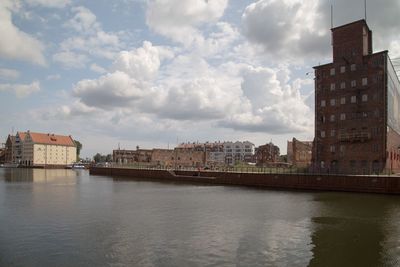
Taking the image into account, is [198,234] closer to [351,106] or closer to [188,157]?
[351,106]

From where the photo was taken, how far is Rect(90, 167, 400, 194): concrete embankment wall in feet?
179

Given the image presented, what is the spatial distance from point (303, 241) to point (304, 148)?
95.8 m

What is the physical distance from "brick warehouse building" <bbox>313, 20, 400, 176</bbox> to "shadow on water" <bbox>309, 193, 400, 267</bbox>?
2339cm

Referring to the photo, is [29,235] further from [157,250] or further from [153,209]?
[153,209]

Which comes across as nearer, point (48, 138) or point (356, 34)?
point (356, 34)

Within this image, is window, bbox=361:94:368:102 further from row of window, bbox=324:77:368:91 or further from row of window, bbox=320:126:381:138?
row of window, bbox=320:126:381:138

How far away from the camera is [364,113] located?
71000 mm

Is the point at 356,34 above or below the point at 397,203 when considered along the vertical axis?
above

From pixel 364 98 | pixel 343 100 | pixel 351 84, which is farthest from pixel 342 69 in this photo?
pixel 364 98

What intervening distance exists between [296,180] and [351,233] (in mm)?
39082

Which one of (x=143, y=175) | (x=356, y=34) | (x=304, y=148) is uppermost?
(x=356, y=34)

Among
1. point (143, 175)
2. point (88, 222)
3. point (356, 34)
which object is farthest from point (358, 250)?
point (143, 175)

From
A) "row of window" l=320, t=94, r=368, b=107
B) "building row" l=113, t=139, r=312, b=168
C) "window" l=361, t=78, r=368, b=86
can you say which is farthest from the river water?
"building row" l=113, t=139, r=312, b=168

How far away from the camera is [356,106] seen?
71.9 m
